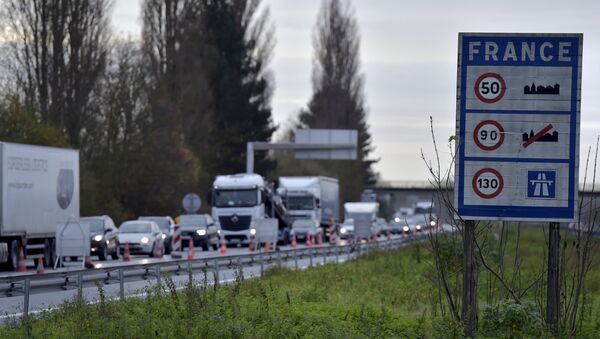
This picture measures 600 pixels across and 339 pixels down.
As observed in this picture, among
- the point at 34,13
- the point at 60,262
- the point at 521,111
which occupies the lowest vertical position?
the point at 60,262

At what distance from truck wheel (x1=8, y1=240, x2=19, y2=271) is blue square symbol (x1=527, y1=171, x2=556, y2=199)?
2088 centimetres

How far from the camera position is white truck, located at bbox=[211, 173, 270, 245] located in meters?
58.5

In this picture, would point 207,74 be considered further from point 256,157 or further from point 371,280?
point 371,280

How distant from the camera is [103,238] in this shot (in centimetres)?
4319

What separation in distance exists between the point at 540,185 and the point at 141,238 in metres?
32.2

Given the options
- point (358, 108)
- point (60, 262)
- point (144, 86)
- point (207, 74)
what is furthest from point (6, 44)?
point (358, 108)

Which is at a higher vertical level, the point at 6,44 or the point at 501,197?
the point at 6,44

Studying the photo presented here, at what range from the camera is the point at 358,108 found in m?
109

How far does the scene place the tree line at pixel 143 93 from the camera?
58.6m

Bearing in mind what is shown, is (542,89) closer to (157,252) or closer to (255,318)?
(255,318)

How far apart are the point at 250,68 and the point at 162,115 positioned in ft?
73.9

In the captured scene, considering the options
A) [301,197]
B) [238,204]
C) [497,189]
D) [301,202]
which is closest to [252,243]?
[238,204]

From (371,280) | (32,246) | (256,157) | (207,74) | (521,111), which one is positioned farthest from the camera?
(256,157)

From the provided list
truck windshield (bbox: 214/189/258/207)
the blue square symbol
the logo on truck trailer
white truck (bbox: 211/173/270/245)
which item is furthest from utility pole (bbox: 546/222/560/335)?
truck windshield (bbox: 214/189/258/207)
